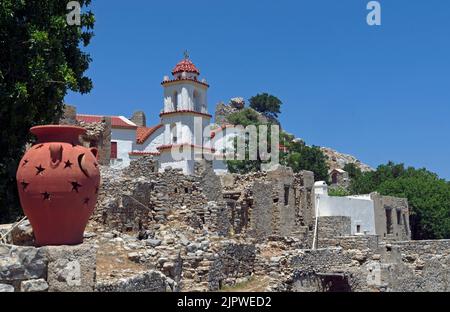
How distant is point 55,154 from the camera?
9.36 m

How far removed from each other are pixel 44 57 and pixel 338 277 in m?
10.6

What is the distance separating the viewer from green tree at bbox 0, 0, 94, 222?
1438 centimetres

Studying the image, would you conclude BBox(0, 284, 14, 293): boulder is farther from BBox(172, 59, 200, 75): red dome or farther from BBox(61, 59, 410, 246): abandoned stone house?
BBox(172, 59, 200, 75): red dome

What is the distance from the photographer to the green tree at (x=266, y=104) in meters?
84.6

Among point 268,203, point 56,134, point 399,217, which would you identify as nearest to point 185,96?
point 399,217

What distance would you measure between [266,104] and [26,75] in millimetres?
70991

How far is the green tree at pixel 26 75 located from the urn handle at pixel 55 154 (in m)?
5.11

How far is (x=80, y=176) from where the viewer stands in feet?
30.7

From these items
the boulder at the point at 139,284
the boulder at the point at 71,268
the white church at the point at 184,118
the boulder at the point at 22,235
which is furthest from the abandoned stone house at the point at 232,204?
the white church at the point at 184,118

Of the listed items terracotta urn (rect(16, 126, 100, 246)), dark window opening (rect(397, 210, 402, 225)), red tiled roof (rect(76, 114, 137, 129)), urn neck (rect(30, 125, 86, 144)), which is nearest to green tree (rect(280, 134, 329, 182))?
red tiled roof (rect(76, 114, 137, 129))

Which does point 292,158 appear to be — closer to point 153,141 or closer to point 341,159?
point 153,141

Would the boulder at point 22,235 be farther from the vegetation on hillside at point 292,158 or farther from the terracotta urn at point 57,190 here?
the vegetation on hillside at point 292,158

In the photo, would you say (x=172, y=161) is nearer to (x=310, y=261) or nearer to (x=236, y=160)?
(x=236, y=160)
